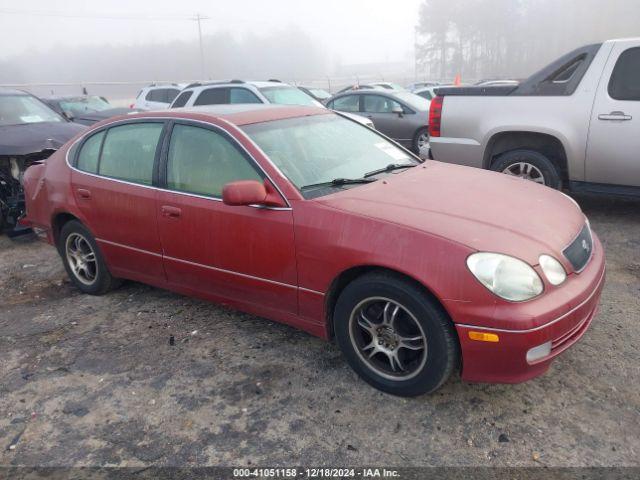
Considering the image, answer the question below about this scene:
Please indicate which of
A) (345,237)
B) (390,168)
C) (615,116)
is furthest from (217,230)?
(615,116)

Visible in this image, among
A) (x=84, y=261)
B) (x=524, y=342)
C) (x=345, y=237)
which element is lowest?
(x=84, y=261)

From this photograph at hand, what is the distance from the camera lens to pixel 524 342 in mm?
2424

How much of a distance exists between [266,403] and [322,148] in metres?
1.75

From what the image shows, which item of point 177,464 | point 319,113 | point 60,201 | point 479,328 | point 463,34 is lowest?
point 177,464

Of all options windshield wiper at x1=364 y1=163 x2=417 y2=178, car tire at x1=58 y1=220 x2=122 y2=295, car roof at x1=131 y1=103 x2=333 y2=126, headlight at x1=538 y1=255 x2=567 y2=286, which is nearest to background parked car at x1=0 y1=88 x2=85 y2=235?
car tire at x1=58 y1=220 x2=122 y2=295

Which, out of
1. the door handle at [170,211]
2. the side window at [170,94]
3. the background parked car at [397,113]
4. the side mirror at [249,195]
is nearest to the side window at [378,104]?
the background parked car at [397,113]

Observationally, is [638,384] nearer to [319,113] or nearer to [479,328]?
[479,328]

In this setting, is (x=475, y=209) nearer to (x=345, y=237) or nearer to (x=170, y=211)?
(x=345, y=237)

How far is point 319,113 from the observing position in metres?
4.06

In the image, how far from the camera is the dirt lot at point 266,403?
2.52 meters

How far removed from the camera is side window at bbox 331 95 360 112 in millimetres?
11744

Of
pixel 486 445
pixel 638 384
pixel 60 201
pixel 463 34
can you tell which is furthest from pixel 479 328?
pixel 463 34

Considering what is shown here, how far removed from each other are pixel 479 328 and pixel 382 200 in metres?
0.93

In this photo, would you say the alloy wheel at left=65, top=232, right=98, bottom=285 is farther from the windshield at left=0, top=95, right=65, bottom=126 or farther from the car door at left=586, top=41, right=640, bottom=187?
the car door at left=586, top=41, right=640, bottom=187
